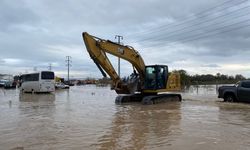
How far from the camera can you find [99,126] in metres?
15.2

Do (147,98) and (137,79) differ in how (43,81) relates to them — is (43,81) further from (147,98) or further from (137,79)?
(147,98)

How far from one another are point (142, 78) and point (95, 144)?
18119mm

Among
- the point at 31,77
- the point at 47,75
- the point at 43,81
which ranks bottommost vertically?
the point at 43,81

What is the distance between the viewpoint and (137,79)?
29156mm

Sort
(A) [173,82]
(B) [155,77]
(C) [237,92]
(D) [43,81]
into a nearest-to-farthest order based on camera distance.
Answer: (C) [237,92] < (B) [155,77] < (A) [173,82] < (D) [43,81]

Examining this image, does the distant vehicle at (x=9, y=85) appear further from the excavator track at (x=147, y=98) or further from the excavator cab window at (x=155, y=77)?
the excavator cab window at (x=155, y=77)

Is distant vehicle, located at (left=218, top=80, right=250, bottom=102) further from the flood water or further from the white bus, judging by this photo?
the white bus

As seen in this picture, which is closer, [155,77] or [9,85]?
[155,77]

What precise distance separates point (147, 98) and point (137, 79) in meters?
2.44

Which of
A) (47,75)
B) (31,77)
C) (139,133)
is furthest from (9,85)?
(139,133)

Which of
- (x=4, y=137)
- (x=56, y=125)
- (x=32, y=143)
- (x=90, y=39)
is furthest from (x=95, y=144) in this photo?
(x=90, y=39)

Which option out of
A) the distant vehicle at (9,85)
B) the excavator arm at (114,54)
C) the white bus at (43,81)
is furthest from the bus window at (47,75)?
the distant vehicle at (9,85)

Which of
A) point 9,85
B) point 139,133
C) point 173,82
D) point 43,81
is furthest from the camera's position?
point 9,85

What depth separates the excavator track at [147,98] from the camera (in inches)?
1070
